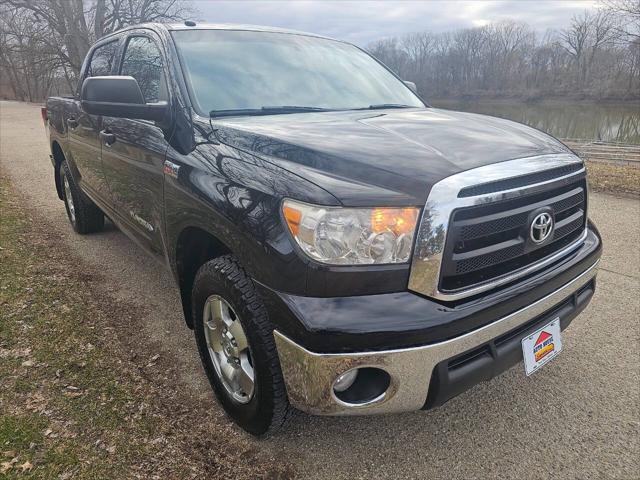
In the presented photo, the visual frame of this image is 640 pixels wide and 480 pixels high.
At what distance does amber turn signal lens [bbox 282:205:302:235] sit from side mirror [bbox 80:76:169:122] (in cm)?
122

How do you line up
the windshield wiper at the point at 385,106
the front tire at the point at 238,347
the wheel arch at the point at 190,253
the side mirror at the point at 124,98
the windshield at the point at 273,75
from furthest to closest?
the windshield wiper at the point at 385,106
the windshield at the point at 273,75
the side mirror at the point at 124,98
the wheel arch at the point at 190,253
the front tire at the point at 238,347

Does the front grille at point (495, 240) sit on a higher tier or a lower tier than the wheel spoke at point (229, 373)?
higher

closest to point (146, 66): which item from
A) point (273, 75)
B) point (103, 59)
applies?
point (273, 75)

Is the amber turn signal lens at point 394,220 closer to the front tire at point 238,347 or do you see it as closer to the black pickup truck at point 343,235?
the black pickup truck at point 343,235

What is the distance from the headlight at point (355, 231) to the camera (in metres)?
1.74

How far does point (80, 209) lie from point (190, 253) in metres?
3.09

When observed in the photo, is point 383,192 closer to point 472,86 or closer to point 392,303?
point 392,303

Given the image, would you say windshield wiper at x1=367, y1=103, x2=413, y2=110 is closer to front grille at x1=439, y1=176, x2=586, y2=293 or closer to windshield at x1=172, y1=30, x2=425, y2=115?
windshield at x1=172, y1=30, x2=425, y2=115

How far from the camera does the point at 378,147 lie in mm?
2031

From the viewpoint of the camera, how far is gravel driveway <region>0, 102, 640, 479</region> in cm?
217

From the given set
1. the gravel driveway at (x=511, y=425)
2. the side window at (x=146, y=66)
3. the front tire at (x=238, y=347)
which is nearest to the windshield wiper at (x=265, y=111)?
the side window at (x=146, y=66)

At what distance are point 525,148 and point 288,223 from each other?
3.79 feet

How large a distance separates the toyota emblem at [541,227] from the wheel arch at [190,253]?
1359 millimetres

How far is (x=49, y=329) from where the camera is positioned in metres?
3.20
